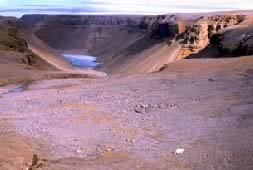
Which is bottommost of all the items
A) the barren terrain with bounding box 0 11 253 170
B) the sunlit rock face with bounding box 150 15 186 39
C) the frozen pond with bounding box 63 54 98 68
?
the frozen pond with bounding box 63 54 98 68

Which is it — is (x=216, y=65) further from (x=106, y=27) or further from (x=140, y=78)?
(x=106, y=27)

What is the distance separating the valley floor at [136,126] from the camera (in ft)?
31.5

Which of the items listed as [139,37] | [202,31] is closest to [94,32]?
[139,37]

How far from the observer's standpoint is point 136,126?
12273mm

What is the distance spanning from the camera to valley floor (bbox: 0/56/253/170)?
31.5 ft

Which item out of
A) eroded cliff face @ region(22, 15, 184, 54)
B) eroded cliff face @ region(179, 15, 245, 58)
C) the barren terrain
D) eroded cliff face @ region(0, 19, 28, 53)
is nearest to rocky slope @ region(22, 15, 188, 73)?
eroded cliff face @ region(22, 15, 184, 54)

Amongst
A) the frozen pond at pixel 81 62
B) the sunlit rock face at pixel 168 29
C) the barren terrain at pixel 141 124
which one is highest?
the barren terrain at pixel 141 124

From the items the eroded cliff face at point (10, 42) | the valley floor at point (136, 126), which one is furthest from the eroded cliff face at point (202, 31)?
the valley floor at point (136, 126)

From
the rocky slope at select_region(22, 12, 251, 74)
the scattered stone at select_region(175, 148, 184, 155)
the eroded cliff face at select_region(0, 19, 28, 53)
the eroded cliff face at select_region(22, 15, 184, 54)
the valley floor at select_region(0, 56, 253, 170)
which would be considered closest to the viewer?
the valley floor at select_region(0, 56, 253, 170)

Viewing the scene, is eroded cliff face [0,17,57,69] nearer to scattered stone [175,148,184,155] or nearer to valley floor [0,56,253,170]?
valley floor [0,56,253,170]

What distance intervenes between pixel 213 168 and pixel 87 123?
4.18 m

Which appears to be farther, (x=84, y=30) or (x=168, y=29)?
(x=84, y=30)

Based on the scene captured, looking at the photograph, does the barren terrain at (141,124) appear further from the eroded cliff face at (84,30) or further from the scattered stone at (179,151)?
the eroded cliff face at (84,30)

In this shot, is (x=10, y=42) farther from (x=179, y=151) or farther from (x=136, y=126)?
(x=179, y=151)
